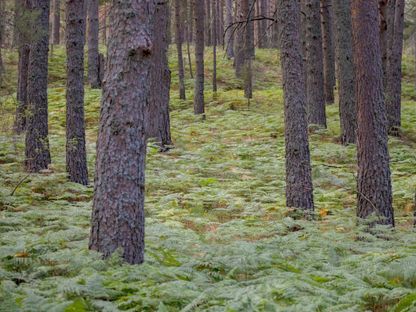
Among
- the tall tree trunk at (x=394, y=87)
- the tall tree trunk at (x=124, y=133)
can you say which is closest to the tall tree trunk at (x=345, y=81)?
the tall tree trunk at (x=394, y=87)

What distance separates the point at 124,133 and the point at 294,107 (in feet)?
13.0

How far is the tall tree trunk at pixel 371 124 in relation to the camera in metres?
7.55

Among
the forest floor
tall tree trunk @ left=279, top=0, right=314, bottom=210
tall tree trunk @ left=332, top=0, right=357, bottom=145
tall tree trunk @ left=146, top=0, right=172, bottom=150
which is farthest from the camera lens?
tall tree trunk @ left=332, top=0, right=357, bottom=145

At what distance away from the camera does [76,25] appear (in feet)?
32.8

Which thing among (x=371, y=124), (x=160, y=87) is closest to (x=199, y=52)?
(x=160, y=87)

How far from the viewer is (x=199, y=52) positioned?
1922cm

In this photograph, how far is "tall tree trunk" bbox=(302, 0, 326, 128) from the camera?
54.0 ft

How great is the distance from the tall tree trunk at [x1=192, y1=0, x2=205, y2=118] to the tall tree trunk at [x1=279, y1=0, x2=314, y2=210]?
11.0 m

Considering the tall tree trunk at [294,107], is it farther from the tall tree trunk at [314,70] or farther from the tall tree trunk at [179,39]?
the tall tree trunk at [179,39]

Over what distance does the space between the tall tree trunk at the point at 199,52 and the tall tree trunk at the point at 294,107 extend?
11035mm

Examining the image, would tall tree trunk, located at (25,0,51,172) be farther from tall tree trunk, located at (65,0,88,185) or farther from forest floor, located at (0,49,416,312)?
tall tree trunk, located at (65,0,88,185)

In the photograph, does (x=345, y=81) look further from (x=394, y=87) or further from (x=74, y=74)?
(x=74, y=74)

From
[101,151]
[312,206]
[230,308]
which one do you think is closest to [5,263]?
[101,151]

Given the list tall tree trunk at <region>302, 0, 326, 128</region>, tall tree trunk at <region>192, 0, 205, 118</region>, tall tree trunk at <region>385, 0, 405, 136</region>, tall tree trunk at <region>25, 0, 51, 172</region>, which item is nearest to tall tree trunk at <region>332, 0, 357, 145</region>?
tall tree trunk at <region>302, 0, 326, 128</region>
